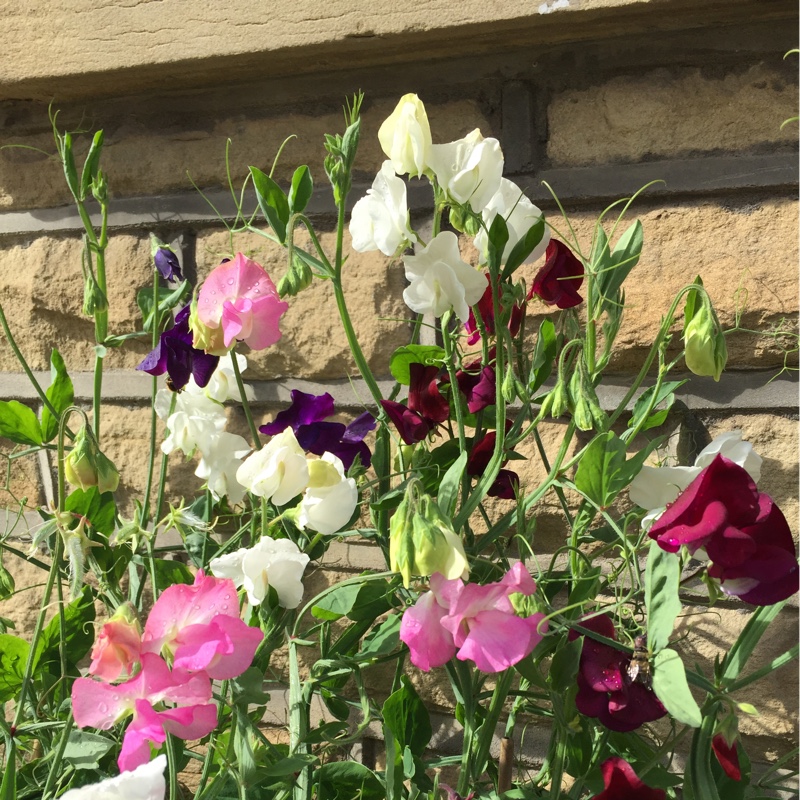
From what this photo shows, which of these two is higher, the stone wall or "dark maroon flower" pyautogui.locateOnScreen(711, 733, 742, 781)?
the stone wall

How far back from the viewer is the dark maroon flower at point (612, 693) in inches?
20.3

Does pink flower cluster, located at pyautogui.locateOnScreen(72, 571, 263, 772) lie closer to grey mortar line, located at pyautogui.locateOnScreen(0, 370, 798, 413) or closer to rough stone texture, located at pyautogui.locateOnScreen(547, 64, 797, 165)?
grey mortar line, located at pyautogui.locateOnScreen(0, 370, 798, 413)

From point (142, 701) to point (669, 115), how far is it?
63cm

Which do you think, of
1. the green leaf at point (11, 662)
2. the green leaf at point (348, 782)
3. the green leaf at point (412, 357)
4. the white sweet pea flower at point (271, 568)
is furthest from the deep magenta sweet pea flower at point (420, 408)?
the green leaf at point (11, 662)

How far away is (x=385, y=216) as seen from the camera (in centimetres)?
58

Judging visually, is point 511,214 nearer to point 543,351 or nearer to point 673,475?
point 543,351

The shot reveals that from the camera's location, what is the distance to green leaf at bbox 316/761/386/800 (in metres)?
0.62

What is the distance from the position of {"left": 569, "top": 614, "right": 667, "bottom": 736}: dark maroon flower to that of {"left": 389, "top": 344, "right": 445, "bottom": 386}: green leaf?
24 cm

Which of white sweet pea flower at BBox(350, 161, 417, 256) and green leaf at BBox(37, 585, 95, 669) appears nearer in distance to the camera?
white sweet pea flower at BBox(350, 161, 417, 256)

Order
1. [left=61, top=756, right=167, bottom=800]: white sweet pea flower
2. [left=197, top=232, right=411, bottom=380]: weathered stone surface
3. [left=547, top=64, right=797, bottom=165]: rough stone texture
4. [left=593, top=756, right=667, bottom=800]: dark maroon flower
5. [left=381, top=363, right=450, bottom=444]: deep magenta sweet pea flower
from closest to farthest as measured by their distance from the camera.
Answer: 1. [left=61, top=756, right=167, bottom=800]: white sweet pea flower
2. [left=593, top=756, right=667, bottom=800]: dark maroon flower
3. [left=381, top=363, right=450, bottom=444]: deep magenta sweet pea flower
4. [left=547, top=64, right=797, bottom=165]: rough stone texture
5. [left=197, top=232, right=411, bottom=380]: weathered stone surface

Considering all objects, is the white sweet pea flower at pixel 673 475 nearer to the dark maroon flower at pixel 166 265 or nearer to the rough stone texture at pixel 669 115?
the rough stone texture at pixel 669 115

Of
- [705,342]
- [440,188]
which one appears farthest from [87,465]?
[705,342]

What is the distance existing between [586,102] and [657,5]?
0.10m

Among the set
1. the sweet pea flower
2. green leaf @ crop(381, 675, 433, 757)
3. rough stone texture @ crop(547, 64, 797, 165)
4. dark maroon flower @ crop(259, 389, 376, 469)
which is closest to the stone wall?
rough stone texture @ crop(547, 64, 797, 165)
